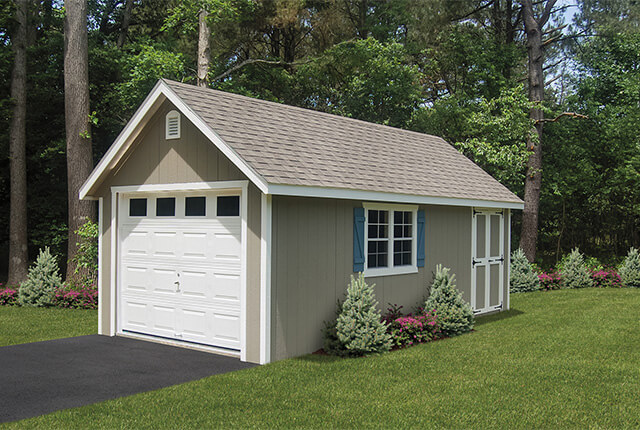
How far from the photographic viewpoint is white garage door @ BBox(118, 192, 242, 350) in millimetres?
9312

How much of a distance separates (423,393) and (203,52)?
13619 millimetres

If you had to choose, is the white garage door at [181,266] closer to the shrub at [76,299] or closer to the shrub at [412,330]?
the shrub at [412,330]

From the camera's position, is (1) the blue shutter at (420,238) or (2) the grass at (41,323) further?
(1) the blue shutter at (420,238)

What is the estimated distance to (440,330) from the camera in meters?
10.8

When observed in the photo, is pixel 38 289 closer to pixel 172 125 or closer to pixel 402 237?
pixel 172 125

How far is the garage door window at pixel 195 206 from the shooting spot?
32.0 feet

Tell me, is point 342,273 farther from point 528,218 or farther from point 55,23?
point 55,23

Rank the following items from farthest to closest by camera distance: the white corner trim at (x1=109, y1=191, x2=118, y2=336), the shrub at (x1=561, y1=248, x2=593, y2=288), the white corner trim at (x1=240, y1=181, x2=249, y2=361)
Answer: the shrub at (x1=561, y1=248, x2=593, y2=288)
the white corner trim at (x1=109, y1=191, x2=118, y2=336)
the white corner trim at (x1=240, y1=181, x2=249, y2=361)

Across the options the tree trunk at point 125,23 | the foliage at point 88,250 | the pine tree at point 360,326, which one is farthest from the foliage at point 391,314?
the tree trunk at point 125,23

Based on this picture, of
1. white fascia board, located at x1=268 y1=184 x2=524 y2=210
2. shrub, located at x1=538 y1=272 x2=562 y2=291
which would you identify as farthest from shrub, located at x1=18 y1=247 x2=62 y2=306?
shrub, located at x1=538 y1=272 x2=562 y2=291

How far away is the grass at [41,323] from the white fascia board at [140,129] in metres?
2.55

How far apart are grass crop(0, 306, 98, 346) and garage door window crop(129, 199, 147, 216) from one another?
2.43 metres

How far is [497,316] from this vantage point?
13.2 metres

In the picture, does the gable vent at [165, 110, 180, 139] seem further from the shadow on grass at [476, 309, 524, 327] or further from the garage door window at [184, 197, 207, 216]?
the shadow on grass at [476, 309, 524, 327]
